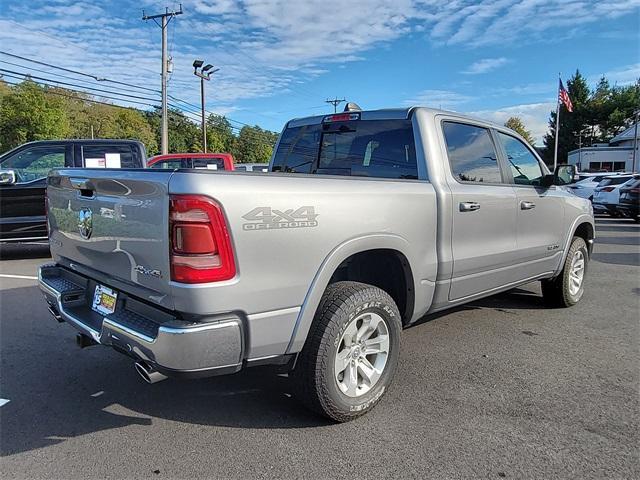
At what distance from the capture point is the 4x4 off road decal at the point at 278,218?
7.84 ft

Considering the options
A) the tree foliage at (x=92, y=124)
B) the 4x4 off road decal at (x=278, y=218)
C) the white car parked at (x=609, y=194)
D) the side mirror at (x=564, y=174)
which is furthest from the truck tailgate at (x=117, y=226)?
the tree foliage at (x=92, y=124)

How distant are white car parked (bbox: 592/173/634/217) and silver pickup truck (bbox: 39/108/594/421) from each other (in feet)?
50.4

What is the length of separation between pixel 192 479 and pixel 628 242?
38.9 feet

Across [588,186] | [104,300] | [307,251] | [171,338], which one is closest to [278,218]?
[307,251]

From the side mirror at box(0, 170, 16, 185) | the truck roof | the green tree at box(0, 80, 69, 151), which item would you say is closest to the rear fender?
the truck roof

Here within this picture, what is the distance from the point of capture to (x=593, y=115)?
67.9 metres

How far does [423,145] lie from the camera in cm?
361

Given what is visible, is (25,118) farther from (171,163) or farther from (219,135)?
(219,135)

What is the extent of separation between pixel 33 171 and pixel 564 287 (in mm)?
8460

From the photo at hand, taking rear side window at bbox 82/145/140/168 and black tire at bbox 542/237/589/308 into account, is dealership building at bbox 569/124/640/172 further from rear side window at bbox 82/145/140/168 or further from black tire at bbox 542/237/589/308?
rear side window at bbox 82/145/140/168

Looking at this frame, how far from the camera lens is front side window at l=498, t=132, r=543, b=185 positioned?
4.53 metres

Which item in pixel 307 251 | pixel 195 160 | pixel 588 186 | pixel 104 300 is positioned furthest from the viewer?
pixel 588 186

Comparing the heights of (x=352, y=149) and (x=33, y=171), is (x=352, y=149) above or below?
above

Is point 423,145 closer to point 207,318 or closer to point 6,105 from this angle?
point 207,318
